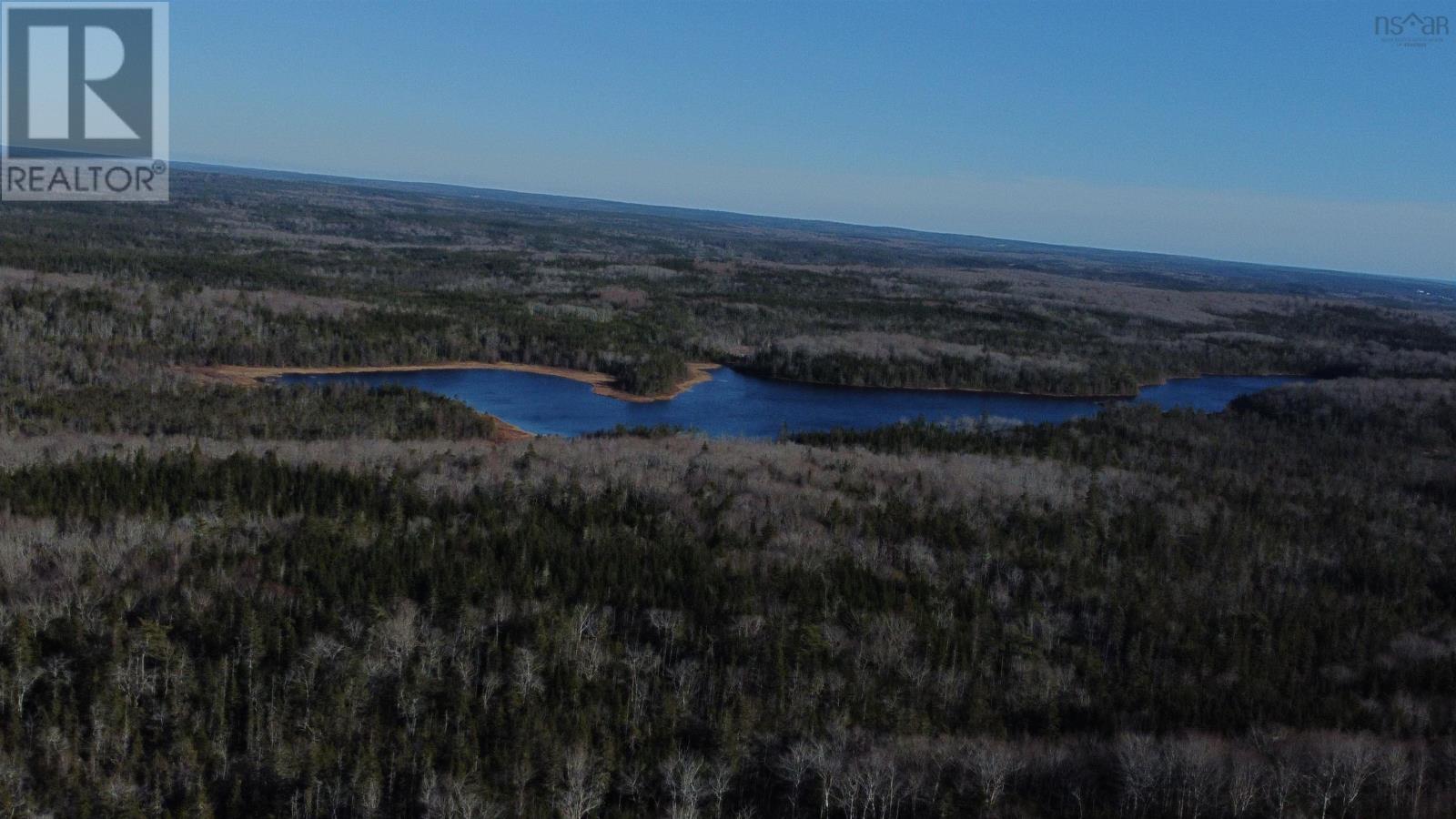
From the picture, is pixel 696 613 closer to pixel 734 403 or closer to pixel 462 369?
pixel 734 403

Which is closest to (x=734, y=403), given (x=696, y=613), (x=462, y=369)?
(x=462, y=369)

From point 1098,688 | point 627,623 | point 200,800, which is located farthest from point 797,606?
point 200,800

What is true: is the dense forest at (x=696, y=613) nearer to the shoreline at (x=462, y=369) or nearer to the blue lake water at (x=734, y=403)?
the shoreline at (x=462, y=369)

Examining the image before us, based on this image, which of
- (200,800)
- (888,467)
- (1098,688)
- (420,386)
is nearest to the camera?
(200,800)

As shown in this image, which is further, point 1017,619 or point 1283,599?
point 1283,599

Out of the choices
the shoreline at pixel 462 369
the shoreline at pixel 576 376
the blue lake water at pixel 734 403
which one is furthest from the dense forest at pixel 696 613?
the blue lake water at pixel 734 403

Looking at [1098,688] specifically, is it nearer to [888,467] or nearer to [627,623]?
[627,623]
